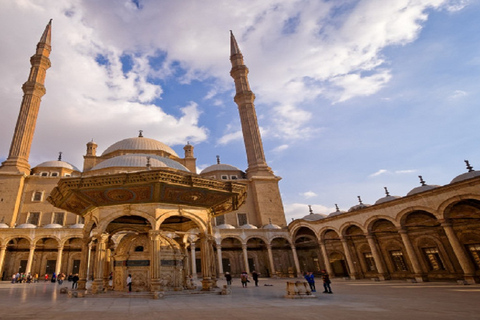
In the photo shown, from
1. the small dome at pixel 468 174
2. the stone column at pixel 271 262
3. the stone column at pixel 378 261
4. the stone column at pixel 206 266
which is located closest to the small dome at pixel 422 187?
the small dome at pixel 468 174

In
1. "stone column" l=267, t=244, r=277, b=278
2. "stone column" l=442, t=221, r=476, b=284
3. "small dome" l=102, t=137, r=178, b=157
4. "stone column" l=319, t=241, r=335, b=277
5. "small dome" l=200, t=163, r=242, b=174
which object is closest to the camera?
"stone column" l=442, t=221, r=476, b=284

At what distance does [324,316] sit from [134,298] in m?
6.29

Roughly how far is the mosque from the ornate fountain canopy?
0.04 meters

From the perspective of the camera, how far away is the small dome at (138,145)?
31375 mm

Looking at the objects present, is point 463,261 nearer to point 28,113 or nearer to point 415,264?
point 415,264

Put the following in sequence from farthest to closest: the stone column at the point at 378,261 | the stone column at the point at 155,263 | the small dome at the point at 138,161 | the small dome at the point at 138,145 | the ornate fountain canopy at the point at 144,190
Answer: the small dome at the point at 138,145 → the stone column at the point at 378,261 → the small dome at the point at 138,161 → the stone column at the point at 155,263 → the ornate fountain canopy at the point at 144,190

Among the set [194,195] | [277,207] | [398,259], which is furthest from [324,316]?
[277,207]

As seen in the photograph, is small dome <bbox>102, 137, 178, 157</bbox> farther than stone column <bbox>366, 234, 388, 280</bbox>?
Yes

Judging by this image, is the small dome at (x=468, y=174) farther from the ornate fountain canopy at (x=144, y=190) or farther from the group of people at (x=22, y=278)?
the group of people at (x=22, y=278)

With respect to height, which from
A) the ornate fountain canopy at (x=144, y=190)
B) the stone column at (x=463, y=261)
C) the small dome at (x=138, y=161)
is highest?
the small dome at (x=138, y=161)

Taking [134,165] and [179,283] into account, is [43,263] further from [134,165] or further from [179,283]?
[179,283]

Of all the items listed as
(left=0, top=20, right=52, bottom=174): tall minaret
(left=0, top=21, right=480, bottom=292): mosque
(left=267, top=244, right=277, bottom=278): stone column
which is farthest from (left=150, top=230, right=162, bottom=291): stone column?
(left=0, top=20, right=52, bottom=174): tall minaret

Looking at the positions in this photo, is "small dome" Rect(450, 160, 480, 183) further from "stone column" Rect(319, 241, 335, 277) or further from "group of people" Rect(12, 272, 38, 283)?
"group of people" Rect(12, 272, 38, 283)

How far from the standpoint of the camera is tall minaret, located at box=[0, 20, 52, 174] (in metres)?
26.0
